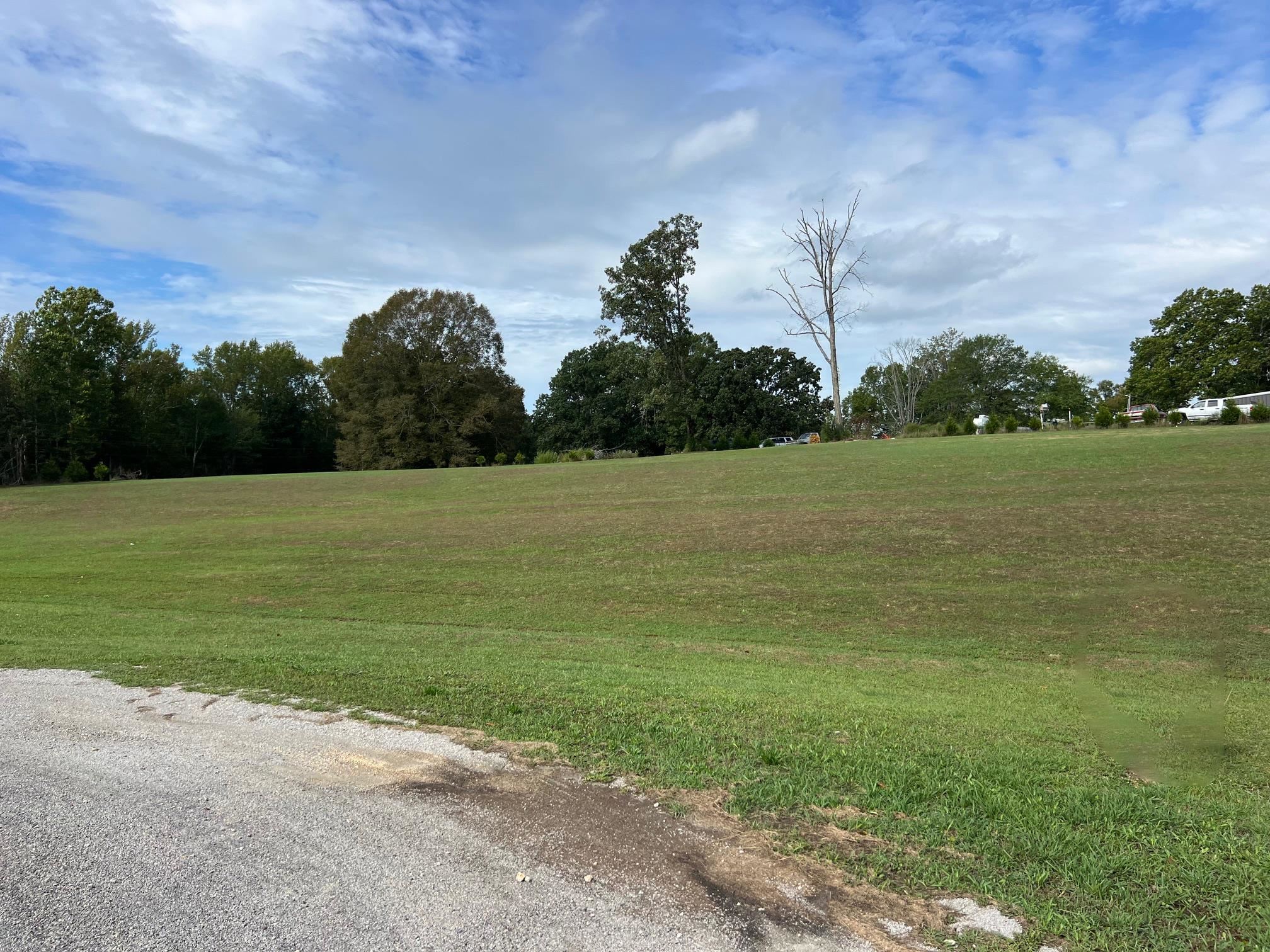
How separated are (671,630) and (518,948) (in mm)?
9557

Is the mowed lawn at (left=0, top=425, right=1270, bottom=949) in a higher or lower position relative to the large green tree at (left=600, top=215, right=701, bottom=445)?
lower

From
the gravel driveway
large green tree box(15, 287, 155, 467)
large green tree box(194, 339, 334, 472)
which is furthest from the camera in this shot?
large green tree box(194, 339, 334, 472)

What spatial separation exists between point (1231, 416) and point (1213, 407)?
417 inches

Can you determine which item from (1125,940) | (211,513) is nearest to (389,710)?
(1125,940)

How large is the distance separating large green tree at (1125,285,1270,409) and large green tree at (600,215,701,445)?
42417 mm

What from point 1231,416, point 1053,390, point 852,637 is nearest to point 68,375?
point 852,637

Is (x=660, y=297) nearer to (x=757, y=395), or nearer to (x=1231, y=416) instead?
(x=757, y=395)

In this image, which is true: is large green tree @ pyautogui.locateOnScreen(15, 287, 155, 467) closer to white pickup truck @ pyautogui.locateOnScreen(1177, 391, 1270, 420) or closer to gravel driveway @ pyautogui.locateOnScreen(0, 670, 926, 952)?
gravel driveway @ pyautogui.locateOnScreen(0, 670, 926, 952)

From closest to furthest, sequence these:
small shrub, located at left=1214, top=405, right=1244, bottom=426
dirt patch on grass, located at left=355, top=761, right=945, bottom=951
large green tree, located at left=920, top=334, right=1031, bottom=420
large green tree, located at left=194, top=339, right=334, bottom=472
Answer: dirt patch on grass, located at left=355, top=761, right=945, bottom=951 < small shrub, located at left=1214, top=405, right=1244, bottom=426 < large green tree, located at left=194, top=339, right=334, bottom=472 < large green tree, located at left=920, top=334, right=1031, bottom=420

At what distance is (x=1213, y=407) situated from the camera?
4100 centimetres

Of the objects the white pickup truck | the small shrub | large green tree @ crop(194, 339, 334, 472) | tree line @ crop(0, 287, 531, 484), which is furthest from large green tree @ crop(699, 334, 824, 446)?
large green tree @ crop(194, 339, 334, 472)

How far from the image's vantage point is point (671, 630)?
12.7m

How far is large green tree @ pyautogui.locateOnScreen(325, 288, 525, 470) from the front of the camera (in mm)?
60969

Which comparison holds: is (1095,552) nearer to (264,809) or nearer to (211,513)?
(264,809)
